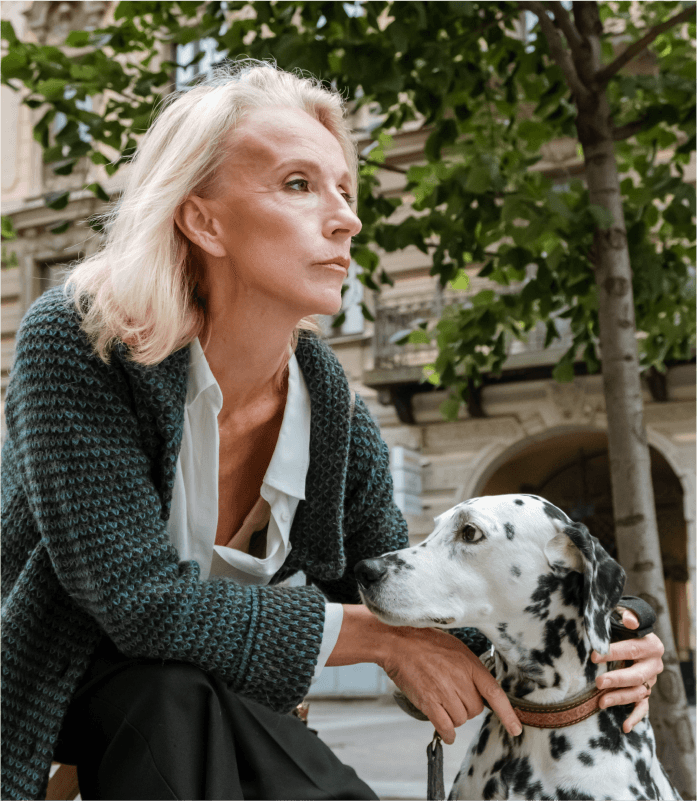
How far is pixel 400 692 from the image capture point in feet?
5.81

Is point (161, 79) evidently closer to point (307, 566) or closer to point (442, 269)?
point (442, 269)

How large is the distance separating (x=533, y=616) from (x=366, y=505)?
53 cm

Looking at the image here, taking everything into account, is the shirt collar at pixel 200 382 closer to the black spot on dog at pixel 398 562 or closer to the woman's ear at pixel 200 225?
the woman's ear at pixel 200 225

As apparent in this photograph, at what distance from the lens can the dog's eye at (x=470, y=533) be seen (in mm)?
1734

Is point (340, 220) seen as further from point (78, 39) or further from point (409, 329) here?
point (409, 329)

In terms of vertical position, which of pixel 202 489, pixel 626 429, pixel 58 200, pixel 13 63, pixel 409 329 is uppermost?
pixel 13 63

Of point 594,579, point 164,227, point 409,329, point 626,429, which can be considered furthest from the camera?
point 409,329

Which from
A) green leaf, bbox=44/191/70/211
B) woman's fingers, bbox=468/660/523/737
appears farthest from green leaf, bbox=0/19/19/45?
woman's fingers, bbox=468/660/523/737

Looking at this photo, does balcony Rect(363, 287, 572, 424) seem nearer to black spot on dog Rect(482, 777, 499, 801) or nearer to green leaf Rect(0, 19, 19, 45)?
green leaf Rect(0, 19, 19, 45)

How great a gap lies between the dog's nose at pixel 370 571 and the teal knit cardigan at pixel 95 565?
102 millimetres

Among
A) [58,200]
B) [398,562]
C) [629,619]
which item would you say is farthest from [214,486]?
[58,200]

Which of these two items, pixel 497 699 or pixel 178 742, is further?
pixel 497 699

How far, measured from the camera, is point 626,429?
3.40m

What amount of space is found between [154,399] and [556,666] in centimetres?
97
